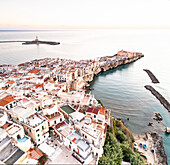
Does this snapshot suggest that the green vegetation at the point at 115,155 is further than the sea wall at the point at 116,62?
No

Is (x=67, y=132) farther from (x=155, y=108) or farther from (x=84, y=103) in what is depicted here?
(x=155, y=108)

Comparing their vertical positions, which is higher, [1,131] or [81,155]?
[1,131]

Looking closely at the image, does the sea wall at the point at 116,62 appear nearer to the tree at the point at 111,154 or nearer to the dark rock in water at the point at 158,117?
the dark rock in water at the point at 158,117

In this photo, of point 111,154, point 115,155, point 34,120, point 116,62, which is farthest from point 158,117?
point 116,62

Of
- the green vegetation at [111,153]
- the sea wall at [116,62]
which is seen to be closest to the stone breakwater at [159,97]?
the green vegetation at [111,153]

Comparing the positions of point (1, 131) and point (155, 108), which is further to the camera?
point (155, 108)

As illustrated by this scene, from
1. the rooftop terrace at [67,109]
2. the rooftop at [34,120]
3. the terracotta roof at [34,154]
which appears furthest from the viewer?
the rooftop terrace at [67,109]

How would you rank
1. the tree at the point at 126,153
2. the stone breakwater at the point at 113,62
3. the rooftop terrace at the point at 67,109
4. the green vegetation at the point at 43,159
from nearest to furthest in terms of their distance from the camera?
the green vegetation at the point at 43,159 < the tree at the point at 126,153 < the rooftop terrace at the point at 67,109 < the stone breakwater at the point at 113,62

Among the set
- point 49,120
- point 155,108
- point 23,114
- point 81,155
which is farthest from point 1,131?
point 155,108
